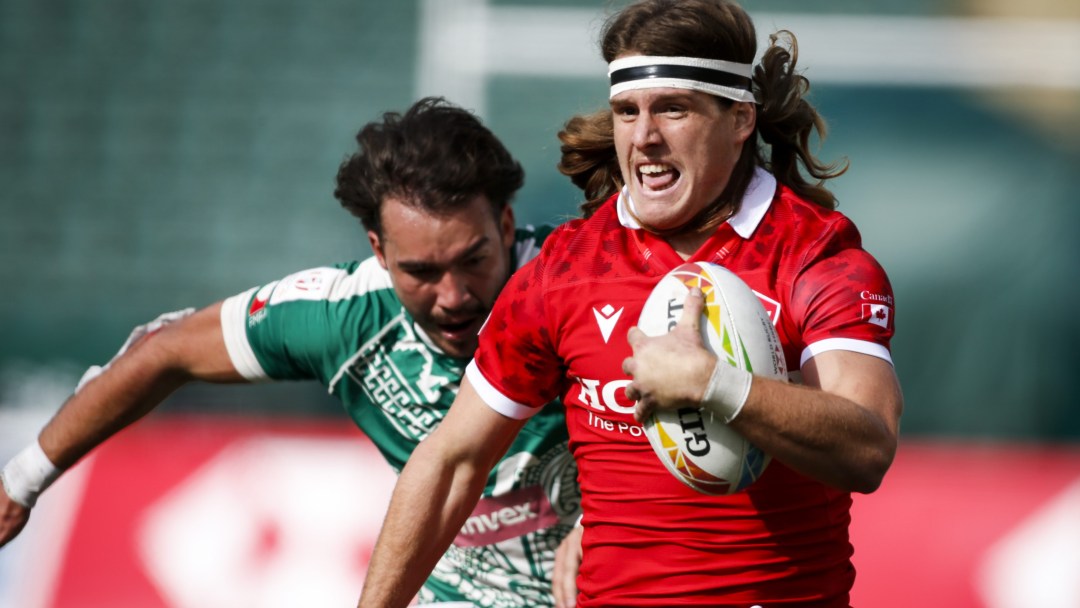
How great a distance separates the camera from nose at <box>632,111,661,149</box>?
273 cm

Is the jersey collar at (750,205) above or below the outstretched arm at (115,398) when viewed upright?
above

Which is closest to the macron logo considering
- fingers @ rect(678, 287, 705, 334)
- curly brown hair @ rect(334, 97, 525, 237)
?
fingers @ rect(678, 287, 705, 334)

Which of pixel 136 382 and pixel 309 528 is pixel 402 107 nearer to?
pixel 309 528

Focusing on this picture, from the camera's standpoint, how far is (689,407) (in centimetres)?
238

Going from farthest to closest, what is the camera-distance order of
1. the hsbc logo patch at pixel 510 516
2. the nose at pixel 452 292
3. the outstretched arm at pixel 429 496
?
the hsbc logo patch at pixel 510 516, the nose at pixel 452 292, the outstretched arm at pixel 429 496

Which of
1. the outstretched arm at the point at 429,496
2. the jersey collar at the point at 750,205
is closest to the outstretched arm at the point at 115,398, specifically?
the outstretched arm at the point at 429,496

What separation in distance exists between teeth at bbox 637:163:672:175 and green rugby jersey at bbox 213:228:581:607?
1015mm

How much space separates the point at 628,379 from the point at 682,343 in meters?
0.41

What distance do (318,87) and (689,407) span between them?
7.32 m

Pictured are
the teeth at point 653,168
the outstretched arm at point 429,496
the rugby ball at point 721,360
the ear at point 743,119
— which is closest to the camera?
the rugby ball at point 721,360

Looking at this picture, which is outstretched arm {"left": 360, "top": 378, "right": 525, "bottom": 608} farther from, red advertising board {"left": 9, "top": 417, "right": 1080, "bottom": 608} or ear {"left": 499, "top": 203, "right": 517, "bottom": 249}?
red advertising board {"left": 9, "top": 417, "right": 1080, "bottom": 608}

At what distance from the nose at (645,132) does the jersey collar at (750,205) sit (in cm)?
15

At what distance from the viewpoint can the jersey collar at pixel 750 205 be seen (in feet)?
Answer: 9.04

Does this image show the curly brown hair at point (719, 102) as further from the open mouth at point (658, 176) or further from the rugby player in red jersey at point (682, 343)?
the open mouth at point (658, 176)
